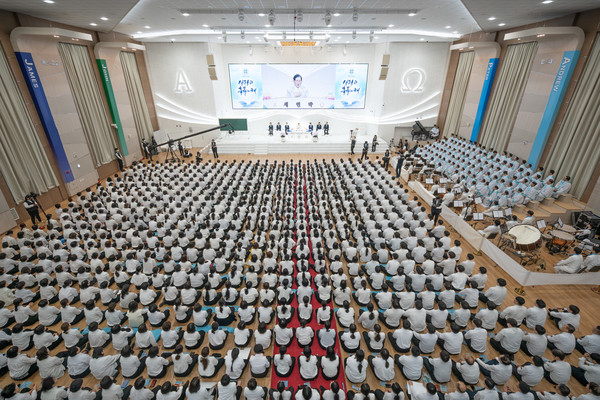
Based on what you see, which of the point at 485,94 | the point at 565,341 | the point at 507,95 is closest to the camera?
the point at 565,341

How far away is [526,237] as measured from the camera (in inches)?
295

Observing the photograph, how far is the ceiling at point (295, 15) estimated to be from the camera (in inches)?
348

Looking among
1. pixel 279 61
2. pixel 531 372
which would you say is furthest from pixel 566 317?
pixel 279 61

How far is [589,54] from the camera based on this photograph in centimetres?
966

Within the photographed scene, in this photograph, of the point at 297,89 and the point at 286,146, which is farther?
the point at 297,89

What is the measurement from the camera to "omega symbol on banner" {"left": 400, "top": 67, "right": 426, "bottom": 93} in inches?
723

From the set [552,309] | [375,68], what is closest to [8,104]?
[552,309]

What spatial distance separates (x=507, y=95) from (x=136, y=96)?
20118 mm

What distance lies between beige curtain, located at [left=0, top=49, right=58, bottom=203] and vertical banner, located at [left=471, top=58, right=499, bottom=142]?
20.5 meters

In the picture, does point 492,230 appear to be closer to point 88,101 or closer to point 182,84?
point 88,101

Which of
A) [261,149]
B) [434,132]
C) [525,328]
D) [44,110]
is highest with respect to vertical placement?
[44,110]

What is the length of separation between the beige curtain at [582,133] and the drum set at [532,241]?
3.22m

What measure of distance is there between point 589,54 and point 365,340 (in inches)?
494

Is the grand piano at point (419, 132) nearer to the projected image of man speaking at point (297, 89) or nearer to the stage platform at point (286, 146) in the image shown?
the stage platform at point (286, 146)
